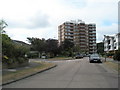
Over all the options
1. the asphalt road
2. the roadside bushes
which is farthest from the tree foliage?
the asphalt road

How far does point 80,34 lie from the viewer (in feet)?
483

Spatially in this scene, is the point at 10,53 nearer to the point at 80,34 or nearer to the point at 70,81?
the point at 70,81

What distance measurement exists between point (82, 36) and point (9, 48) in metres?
128

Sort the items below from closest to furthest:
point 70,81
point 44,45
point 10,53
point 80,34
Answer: point 70,81, point 10,53, point 44,45, point 80,34

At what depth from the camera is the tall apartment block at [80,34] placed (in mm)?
142300

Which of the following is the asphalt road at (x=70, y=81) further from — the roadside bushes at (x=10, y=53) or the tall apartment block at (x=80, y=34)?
the tall apartment block at (x=80, y=34)

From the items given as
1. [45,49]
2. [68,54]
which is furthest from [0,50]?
[68,54]

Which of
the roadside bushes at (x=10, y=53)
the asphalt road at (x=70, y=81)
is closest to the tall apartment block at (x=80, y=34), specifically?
the roadside bushes at (x=10, y=53)

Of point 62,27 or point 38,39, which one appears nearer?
point 38,39

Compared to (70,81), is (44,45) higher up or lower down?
higher up

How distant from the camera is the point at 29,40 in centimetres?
7569

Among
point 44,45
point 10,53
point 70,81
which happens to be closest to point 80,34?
point 44,45

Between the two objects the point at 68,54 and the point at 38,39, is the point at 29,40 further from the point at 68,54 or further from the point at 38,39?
the point at 68,54

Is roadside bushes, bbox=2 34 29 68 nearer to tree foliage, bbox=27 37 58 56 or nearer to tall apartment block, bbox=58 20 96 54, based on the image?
tree foliage, bbox=27 37 58 56
